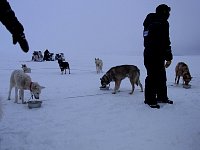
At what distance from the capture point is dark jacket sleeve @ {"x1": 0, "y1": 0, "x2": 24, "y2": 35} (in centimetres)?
291

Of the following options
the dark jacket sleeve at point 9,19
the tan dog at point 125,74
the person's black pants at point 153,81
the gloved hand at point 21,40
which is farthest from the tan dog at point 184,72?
the dark jacket sleeve at point 9,19

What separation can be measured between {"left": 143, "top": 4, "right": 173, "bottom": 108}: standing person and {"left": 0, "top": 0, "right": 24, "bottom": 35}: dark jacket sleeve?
11.4ft

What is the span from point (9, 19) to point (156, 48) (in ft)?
12.1

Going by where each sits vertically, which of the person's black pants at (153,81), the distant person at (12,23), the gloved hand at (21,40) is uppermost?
the distant person at (12,23)

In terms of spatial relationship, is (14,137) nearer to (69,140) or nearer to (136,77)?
(69,140)

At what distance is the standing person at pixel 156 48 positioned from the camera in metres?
5.84

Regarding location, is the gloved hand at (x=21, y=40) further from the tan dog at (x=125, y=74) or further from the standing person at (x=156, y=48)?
the tan dog at (x=125, y=74)

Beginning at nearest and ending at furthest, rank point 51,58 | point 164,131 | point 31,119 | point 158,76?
point 164,131, point 31,119, point 158,76, point 51,58

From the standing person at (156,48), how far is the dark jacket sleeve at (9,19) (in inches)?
137

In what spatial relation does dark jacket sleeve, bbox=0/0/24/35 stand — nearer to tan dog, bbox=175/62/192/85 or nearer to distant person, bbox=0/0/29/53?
distant person, bbox=0/0/29/53

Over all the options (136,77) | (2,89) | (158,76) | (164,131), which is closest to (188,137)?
(164,131)

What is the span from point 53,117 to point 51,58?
26785mm

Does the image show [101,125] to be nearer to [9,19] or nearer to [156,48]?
[156,48]

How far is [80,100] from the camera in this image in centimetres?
711
